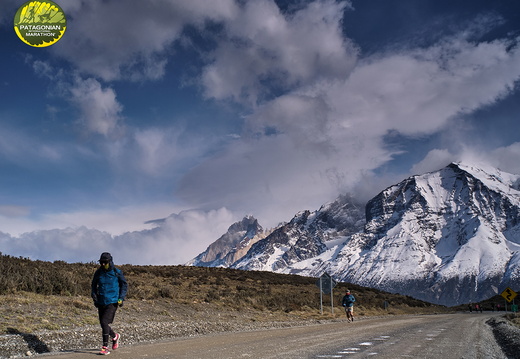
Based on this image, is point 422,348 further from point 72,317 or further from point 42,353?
point 72,317

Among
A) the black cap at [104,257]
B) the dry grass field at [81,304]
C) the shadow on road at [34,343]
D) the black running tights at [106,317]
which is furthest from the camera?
the dry grass field at [81,304]

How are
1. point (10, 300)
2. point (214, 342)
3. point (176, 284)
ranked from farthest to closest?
point (176, 284), point (10, 300), point (214, 342)

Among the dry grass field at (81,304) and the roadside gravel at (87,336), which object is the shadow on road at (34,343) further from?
the dry grass field at (81,304)

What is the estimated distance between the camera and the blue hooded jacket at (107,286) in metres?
10.9

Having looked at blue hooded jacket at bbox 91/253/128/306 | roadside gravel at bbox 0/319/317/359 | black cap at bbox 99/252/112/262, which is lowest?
roadside gravel at bbox 0/319/317/359

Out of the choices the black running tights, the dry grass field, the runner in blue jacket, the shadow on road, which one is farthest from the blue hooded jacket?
the dry grass field

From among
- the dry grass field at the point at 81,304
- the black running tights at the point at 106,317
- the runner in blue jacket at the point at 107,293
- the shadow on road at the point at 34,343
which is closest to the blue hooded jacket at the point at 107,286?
the runner in blue jacket at the point at 107,293

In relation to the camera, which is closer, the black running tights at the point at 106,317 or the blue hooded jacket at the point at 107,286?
the black running tights at the point at 106,317

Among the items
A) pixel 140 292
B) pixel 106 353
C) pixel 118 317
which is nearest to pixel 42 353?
pixel 106 353

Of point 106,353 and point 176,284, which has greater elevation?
point 176,284

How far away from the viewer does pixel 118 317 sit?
17359 millimetres

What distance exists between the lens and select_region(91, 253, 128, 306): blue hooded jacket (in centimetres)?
1088

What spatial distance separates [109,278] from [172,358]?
2743 mm

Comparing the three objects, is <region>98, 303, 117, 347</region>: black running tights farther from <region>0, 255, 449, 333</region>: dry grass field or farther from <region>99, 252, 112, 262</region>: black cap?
<region>0, 255, 449, 333</region>: dry grass field
